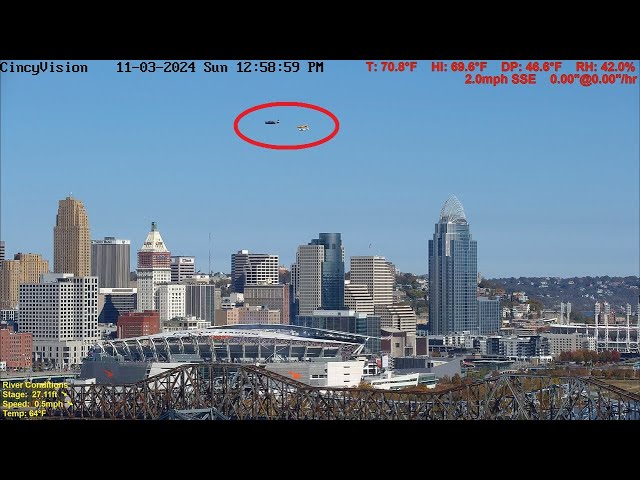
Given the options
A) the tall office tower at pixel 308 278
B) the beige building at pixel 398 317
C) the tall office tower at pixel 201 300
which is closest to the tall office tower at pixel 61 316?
the tall office tower at pixel 201 300

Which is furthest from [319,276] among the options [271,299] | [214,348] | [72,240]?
[72,240]

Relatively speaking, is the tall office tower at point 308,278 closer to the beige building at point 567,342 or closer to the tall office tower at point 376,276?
the tall office tower at point 376,276

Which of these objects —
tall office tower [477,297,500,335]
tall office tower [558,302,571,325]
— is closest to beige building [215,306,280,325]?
tall office tower [477,297,500,335]

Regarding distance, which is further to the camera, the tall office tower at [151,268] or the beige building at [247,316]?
the beige building at [247,316]

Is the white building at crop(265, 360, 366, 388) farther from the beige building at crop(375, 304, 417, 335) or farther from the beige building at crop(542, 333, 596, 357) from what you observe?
the beige building at crop(542, 333, 596, 357)

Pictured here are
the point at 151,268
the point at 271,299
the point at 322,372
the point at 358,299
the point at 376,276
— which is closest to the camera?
the point at 151,268

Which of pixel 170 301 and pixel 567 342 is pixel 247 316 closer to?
pixel 170 301
